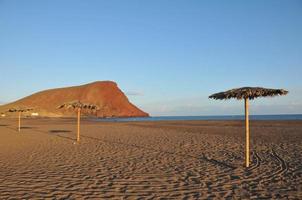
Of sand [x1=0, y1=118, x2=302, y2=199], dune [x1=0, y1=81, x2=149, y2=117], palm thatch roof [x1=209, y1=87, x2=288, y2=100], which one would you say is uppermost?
dune [x1=0, y1=81, x2=149, y2=117]

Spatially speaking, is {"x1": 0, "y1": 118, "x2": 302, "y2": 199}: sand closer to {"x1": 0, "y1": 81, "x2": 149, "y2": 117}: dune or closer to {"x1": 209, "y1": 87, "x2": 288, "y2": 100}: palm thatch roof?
{"x1": 209, "y1": 87, "x2": 288, "y2": 100}: palm thatch roof

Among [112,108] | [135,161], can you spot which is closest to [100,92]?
[112,108]

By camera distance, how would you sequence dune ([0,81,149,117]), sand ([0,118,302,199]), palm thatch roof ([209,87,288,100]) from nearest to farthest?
1. sand ([0,118,302,199])
2. palm thatch roof ([209,87,288,100])
3. dune ([0,81,149,117])

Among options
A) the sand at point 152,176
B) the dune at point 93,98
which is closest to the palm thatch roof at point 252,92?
the sand at point 152,176

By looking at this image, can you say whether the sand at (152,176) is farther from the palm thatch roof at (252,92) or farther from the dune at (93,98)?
the dune at (93,98)

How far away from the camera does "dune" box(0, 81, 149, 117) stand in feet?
392

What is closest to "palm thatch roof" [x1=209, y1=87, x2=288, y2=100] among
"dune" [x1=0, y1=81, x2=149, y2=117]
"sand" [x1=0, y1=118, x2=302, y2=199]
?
"sand" [x1=0, y1=118, x2=302, y2=199]

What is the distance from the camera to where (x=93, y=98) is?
120750 millimetres

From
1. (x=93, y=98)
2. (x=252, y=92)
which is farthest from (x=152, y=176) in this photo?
(x=93, y=98)

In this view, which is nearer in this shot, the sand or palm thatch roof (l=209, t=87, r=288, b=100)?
the sand

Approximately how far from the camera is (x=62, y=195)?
5.04m

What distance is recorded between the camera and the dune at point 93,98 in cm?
11956

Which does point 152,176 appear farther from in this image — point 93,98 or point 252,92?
point 93,98

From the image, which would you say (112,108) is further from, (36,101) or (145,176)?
(145,176)
